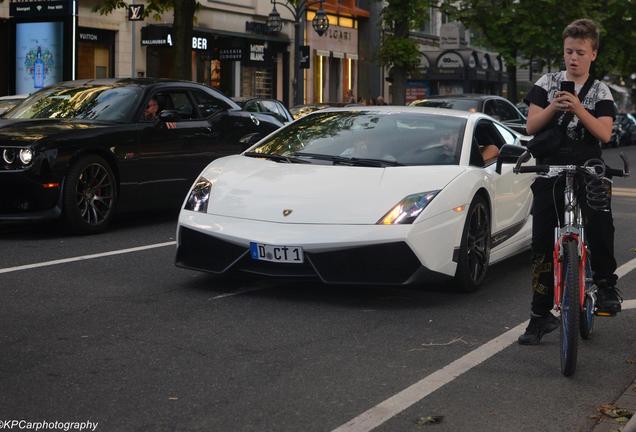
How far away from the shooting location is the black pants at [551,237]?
600 centimetres

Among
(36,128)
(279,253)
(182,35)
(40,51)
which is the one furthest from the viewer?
(40,51)

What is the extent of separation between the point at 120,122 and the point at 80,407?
701 centimetres

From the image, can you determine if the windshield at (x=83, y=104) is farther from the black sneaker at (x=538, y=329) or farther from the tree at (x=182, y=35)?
the tree at (x=182, y=35)

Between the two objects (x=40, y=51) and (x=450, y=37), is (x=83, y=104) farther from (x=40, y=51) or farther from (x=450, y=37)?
(x=450, y=37)

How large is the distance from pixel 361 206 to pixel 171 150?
5.05 m

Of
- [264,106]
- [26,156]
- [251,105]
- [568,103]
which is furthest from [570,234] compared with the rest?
[264,106]

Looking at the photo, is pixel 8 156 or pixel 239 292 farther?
pixel 8 156

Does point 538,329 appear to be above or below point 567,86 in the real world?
below

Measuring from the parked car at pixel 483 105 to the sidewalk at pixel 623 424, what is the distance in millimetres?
15214

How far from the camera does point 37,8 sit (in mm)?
23500

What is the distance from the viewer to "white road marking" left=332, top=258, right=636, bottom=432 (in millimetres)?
4641

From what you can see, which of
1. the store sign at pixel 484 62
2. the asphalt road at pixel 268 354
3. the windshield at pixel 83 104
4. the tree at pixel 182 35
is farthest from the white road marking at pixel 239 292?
the store sign at pixel 484 62

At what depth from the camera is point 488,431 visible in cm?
458

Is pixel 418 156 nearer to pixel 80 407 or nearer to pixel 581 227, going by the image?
pixel 581 227
